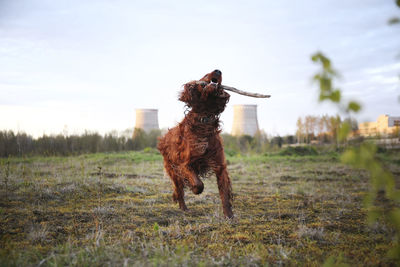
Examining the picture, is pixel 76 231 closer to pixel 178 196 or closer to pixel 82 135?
A: pixel 178 196

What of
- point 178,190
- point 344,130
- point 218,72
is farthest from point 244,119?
point 344,130

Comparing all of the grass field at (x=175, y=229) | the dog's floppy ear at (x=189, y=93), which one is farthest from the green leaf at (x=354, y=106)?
the dog's floppy ear at (x=189, y=93)

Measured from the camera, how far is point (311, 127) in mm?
21562

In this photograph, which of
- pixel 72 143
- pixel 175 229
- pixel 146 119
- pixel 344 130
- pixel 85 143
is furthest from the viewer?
pixel 146 119

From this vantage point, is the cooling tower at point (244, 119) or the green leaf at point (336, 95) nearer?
the green leaf at point (336, 95)

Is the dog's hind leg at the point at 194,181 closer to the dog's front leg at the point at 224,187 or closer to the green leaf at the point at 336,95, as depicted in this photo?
the dog's front leg at the point at 224,187

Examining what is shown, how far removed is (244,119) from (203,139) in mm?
16831

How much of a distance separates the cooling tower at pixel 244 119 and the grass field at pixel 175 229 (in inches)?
566

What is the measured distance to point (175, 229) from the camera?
2.95 m

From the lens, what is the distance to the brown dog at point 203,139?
336 centimetres

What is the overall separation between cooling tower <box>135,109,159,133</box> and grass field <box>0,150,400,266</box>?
13.5 meters

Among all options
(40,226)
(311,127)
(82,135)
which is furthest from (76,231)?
(311,127)

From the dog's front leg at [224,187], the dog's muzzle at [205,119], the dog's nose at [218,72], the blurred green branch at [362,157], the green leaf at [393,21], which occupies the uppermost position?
the dog's nose at [218,72]

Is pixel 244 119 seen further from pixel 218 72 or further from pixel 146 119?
pixel 218 72
